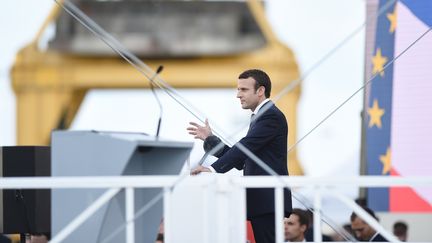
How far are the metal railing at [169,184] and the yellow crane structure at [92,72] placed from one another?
1433cm

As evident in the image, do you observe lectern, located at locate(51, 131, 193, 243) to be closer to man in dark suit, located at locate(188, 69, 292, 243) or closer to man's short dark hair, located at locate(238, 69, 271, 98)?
man in dark suit, located at locate(188, 69, 292, 243)

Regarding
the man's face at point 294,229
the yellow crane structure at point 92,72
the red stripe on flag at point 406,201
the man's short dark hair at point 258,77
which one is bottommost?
the man's face at point 294,229

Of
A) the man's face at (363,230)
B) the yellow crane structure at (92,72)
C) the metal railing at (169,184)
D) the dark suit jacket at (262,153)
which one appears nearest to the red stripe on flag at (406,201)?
the man's face at (363,230)

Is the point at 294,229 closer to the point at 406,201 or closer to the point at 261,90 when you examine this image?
the point at 261,90

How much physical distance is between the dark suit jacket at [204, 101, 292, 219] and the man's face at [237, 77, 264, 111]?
57 mm

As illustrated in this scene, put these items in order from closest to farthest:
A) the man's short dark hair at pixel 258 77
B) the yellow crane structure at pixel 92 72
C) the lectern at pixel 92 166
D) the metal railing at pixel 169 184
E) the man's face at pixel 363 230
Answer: the metal railing at pixel 169 184 < the lectern at pixel 92 166 < the man's short dark hair at pixel 258 77 < the man's face at pixel 363 230 < the yellow crane structure at pixel 92 72

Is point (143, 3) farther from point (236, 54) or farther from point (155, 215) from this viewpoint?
point (155, 215)

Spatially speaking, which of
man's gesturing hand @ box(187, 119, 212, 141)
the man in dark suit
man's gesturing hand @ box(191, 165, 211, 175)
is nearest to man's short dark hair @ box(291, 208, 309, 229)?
the man in dark suit

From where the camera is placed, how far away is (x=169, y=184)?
565 cm

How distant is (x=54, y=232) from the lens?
5934 millimetres

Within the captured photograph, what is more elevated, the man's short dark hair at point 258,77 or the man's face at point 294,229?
the man's short dark hair at point 258,77

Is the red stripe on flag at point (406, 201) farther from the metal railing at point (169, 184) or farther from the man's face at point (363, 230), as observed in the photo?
the metal railing at point (169, 184)

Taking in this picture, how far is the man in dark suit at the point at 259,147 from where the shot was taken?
637cm

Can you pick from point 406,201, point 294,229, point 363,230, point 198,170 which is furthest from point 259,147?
point 406,201
